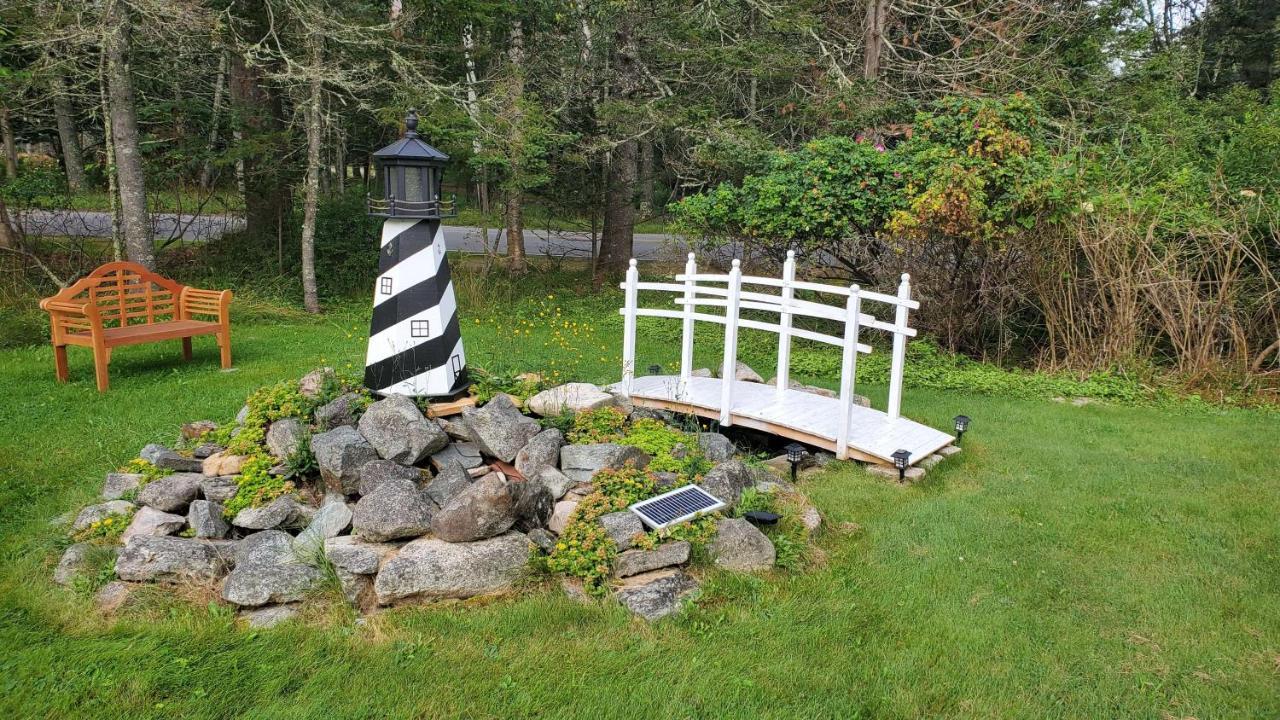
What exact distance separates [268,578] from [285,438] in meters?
1.43

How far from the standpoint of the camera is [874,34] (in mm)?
11750

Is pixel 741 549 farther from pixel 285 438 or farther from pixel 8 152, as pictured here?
pixel 8 152

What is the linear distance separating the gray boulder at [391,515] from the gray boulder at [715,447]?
1.95 m

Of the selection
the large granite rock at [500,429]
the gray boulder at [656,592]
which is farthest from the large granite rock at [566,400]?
the gray boulder at [656,592]

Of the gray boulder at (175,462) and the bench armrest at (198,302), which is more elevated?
the bench armrest at (198,302)

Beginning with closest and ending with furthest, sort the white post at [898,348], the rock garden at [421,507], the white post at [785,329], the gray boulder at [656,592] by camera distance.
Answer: the gray boulder at [656,592] < the rock garden at [421,507] < the white post at [898,348] < the white post at [785,329]

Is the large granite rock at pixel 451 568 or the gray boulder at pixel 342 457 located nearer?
the large granite rock at pixel 451 568

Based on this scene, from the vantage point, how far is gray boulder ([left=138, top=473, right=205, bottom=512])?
4785mm

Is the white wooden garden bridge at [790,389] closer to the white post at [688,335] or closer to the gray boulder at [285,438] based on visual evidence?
the white post at [688,335]

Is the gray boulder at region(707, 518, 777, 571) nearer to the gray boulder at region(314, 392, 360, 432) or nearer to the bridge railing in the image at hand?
the bridge railing

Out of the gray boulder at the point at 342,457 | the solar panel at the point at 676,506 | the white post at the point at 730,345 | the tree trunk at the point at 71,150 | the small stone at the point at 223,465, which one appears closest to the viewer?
the solar panel at the point at 676,506

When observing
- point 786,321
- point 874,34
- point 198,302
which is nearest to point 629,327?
point 786,321

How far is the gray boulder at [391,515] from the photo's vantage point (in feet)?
14.0

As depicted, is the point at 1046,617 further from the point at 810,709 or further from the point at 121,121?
the point at 121,121
